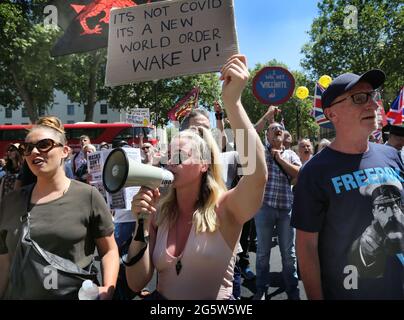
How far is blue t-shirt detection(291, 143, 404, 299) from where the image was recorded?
1.88 metres

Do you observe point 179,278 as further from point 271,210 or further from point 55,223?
point 271,210

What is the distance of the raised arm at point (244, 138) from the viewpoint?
5.75 feet

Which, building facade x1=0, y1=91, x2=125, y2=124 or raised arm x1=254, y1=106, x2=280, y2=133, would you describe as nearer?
raised arm x1=254, y1=106, x2=280, y2=133

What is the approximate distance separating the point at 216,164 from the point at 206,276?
1.98 feet

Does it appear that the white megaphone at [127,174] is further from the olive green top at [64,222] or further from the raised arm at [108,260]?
the raised arm at [108,260]

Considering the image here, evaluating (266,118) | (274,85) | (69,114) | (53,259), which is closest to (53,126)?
(53,259)

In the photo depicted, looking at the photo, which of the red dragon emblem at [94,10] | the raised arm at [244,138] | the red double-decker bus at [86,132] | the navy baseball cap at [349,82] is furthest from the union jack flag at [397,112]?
the red double-decker bus at [86,132]

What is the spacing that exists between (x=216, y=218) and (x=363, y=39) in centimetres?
2699

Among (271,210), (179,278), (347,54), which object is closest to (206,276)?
(179,278)

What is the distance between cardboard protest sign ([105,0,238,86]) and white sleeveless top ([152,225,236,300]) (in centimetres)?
134

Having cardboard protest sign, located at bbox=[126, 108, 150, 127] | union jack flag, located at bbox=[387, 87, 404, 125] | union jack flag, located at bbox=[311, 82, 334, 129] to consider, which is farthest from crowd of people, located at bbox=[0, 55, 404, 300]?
cardboard protest sign, located at bbox=[126, 108, 150, 127]

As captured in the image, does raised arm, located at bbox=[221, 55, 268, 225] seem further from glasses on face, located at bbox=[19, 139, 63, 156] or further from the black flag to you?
the black flag

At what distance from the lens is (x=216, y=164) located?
220 centimetres

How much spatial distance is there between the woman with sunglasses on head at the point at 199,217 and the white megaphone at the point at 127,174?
7 centimetres
